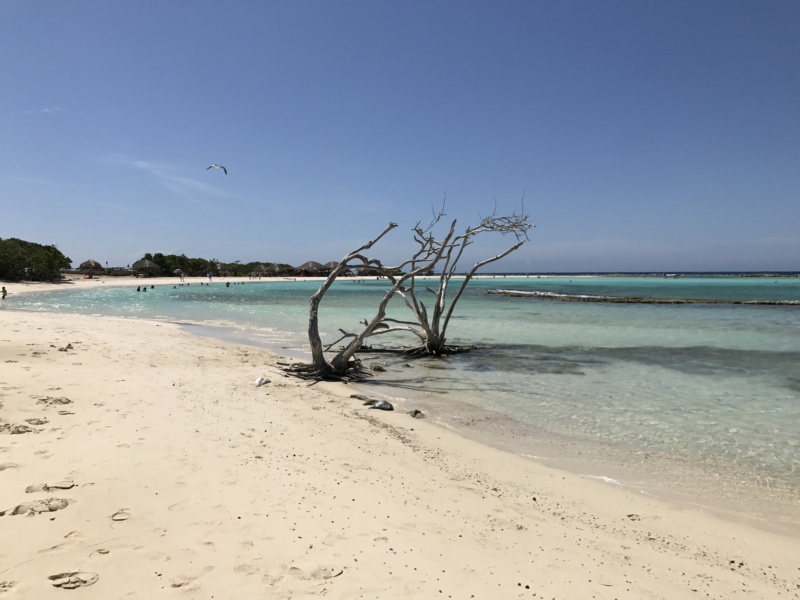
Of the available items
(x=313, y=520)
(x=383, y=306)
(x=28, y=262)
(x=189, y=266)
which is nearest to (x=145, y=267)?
(x=189, y=266)

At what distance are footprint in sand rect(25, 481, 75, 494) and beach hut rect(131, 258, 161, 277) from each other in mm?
75066

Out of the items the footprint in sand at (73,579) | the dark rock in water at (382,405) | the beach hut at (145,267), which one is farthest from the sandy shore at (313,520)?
the beach hut at (145,267)

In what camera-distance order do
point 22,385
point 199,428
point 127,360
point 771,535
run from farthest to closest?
point 127,360 → point 22,385 → point 199,428 → point 771,535

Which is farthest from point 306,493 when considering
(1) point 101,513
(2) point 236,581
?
(1) point 101,513

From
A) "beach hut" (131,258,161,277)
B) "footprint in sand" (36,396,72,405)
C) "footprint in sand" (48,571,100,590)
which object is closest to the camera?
"footprint in sand" (48,571,100,590)

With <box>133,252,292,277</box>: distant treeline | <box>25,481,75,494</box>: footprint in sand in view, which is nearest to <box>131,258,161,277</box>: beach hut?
<box>133,252,292,277</box>: distant treeline

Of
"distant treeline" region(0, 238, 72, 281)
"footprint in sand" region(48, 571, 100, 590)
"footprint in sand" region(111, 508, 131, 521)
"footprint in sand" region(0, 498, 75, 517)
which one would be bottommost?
"footprint in sand" region(48, 571, 100, 590)

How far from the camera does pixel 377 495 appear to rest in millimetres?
4086

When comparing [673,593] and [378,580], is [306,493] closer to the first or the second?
[378,580]

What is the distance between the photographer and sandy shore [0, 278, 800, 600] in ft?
9.27

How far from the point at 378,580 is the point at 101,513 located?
6.95 ft

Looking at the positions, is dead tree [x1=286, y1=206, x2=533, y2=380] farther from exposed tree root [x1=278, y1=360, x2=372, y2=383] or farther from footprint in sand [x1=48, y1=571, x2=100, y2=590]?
footprint in sand [x1=48, y1=571, x2=100, y2=590]

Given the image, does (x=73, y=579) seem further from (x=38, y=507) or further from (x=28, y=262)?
(x=28, y=262)

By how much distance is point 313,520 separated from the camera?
3508mm
